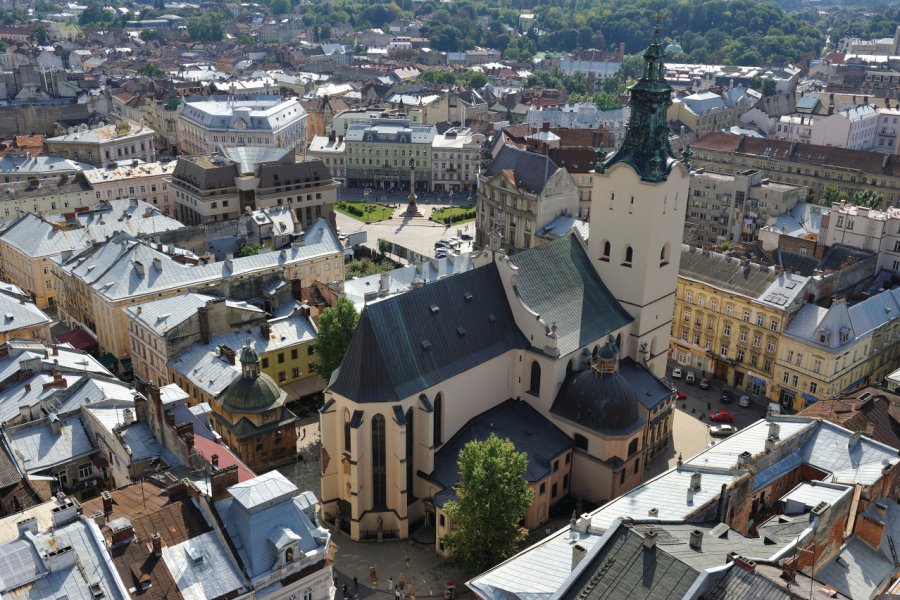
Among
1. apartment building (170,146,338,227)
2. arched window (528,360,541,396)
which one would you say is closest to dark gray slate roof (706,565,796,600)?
arched window (528,360,541,396)

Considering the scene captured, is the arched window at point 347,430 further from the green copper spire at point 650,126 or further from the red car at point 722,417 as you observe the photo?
the red car at point 722,417

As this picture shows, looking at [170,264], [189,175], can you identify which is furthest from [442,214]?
[170,264]

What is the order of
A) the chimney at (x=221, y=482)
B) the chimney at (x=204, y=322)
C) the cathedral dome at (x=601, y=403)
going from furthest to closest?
1. the chimney at (x=204, y=322)
2. the cathedral dome at (x=601, y=403)
3. the chimney at (x=221, y=482)

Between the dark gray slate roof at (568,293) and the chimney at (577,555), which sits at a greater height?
the dark gray slate roof at (568,293)

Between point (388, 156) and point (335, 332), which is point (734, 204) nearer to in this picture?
point (388, 156)

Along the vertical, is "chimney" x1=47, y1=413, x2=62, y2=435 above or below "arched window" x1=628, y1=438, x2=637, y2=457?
above

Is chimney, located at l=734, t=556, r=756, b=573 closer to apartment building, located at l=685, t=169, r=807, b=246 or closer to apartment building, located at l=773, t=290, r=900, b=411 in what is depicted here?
apartment building, located at l=773, t=290, r=900, b=411

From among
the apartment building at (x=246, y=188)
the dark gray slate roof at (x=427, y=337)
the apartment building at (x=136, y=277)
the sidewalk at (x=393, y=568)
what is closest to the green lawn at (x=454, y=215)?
the apartment building at (x=246, y=188)

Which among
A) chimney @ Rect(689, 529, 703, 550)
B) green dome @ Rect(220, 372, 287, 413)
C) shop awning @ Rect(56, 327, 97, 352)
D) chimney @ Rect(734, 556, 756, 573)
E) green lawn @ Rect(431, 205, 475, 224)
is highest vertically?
chimney @ Rect(734, 556, 756, 573)
